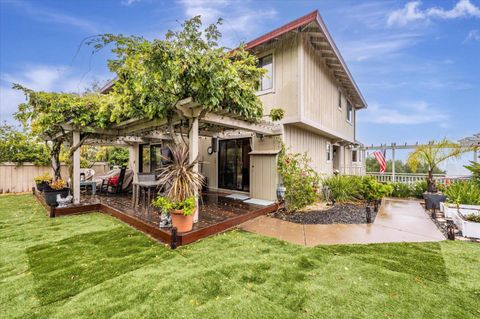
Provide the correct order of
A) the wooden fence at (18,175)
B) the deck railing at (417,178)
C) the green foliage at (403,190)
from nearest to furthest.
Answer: the deck railing at (417,178) < the green foliage at (403,190) < the wooden fence at (18,175)

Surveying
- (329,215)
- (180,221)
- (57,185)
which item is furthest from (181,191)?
(57,185)

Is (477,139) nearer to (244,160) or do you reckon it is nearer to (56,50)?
(244,160)

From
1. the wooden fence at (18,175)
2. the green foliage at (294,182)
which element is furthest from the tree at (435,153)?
the wooden fence at (18,175)

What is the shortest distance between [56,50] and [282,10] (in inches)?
419

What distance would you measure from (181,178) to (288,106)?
14.5 ft

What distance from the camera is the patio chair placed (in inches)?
332

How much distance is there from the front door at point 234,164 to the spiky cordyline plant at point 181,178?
13.6 feet

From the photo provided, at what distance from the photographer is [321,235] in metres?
4.62

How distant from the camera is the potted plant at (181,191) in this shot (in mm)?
4121

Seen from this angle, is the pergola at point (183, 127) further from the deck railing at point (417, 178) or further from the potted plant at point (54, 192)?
the deck railing at point (417, 178)

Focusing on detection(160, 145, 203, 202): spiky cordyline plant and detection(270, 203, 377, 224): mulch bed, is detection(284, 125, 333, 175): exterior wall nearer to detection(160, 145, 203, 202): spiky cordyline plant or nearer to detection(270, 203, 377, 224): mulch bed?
detection(270, 203, 377, 224): mulch bed

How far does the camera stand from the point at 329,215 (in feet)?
20.7

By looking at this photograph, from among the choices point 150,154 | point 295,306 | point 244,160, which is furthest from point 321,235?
point 150,154

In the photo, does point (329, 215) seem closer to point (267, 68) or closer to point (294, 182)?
point (294, 182)
